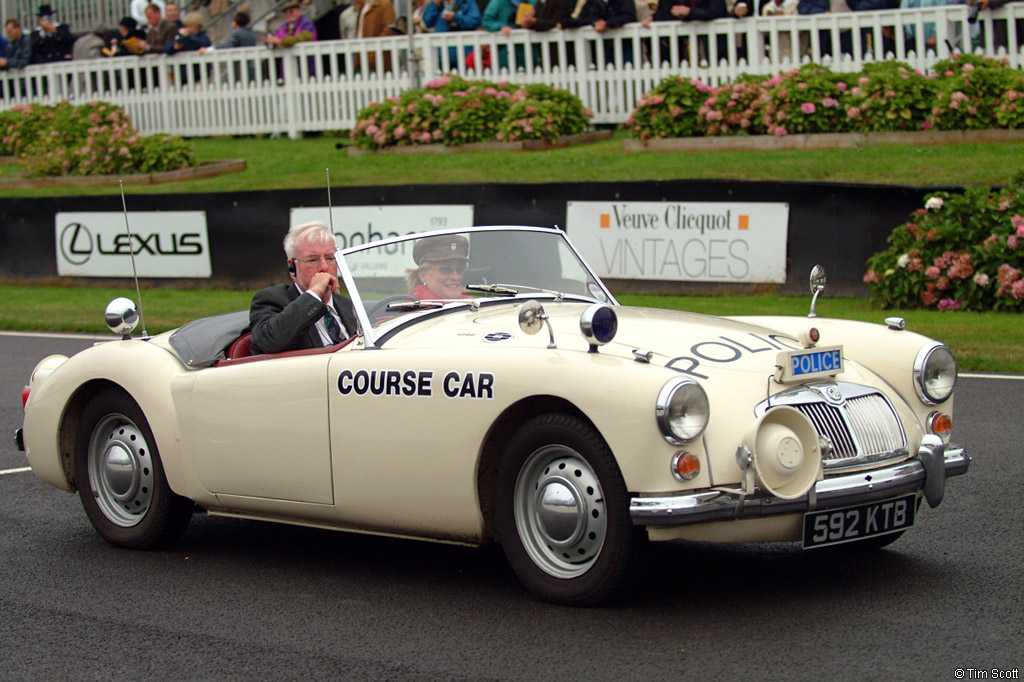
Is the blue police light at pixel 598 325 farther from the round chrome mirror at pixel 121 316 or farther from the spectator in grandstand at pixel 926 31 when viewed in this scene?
the spectator in grandstand at pixel 926 31

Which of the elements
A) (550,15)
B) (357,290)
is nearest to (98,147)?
(550,15)

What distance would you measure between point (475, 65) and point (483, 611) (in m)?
17.8

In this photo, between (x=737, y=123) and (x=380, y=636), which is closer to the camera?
(x=380, y=636)

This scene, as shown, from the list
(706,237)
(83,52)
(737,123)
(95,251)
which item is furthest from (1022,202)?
(83,52)

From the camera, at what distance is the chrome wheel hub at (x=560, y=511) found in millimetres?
4605

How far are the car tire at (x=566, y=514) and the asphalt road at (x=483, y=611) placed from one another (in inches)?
5.0

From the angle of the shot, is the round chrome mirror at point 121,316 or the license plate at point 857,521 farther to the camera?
the round chrome mirror at point 121,316

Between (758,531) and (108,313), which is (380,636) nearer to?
(758,531)

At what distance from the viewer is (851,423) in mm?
4758

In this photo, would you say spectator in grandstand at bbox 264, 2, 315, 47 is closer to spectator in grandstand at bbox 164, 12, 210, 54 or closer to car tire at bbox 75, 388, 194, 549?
spectator in grandstand at bbox 164, 12, 210, 54

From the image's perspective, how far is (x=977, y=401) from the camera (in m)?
8.66

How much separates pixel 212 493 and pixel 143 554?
0.53 m

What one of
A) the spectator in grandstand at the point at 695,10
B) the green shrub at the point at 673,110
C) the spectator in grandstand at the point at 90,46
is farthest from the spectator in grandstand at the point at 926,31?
the spectator in grandstand at the point at 90,46

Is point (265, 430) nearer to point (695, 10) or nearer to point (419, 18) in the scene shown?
point (695, 10)
